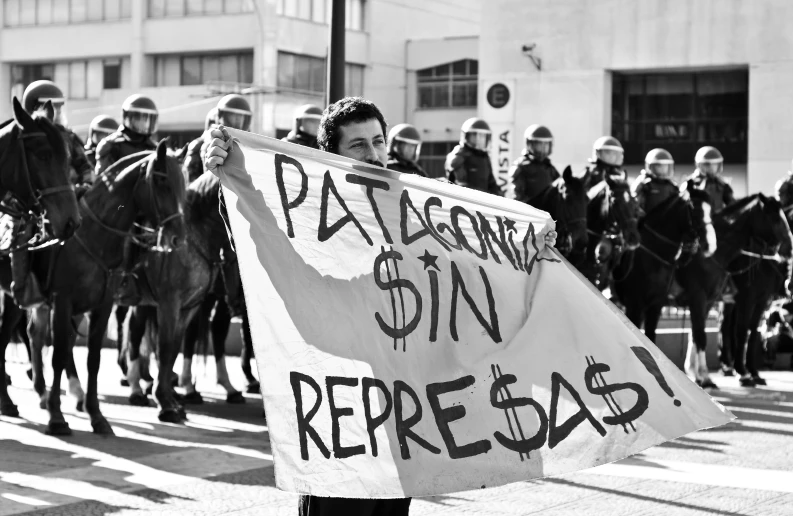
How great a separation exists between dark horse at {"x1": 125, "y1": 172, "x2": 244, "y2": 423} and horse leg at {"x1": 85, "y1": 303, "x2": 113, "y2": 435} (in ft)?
2.80

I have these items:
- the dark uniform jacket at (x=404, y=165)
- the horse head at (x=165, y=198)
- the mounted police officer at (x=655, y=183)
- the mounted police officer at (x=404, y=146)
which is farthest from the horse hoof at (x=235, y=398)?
the mounted police officer at (x=655, y=183)

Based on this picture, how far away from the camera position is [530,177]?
17.5m

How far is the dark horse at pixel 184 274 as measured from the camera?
507 inches

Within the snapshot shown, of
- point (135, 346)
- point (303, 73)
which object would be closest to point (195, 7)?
point (303, 73)

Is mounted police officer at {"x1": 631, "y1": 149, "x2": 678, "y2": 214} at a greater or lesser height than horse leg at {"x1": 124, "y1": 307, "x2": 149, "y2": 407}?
greater

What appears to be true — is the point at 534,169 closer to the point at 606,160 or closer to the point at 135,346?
the point at 606,160

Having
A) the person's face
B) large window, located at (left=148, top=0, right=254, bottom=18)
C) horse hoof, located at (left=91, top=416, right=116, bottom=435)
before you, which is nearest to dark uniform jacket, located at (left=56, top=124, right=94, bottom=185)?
horse hoof, located at (left=91, top=416, right=116, bottom=435)

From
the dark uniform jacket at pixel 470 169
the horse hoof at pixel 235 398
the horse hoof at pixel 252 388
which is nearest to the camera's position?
the horse hoof at pixel 235 398

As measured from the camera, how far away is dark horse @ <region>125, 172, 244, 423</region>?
1288 cm

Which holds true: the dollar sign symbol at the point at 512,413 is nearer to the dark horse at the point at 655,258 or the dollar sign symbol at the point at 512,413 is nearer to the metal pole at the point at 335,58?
the metal pole at the point at 335,58

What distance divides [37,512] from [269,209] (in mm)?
4132

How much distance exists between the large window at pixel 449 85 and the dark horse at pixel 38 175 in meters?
52.4

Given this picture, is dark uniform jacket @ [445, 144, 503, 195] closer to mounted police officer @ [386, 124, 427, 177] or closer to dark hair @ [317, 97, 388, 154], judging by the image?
mounted police officer @ [386, 124, 427, 177]

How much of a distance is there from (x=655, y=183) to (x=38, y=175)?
34.3 feet
